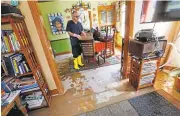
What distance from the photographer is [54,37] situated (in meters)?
3.97

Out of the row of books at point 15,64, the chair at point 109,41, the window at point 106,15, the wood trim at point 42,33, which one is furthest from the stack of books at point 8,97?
the window at point 106,15

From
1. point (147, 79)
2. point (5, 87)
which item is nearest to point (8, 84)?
point (5, 87)

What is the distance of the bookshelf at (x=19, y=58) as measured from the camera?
129 cm

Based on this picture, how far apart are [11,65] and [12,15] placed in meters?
0.60

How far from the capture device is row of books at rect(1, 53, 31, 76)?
139 centimetres

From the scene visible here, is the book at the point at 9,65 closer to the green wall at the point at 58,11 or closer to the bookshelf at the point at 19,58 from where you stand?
the bookshelf at the point at 19,58

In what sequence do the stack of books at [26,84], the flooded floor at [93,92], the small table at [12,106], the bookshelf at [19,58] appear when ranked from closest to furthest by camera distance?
the small table at [12,106], the bookshelf at [19,58], the stack of books at [26,84], the flooded floor at [93,92]

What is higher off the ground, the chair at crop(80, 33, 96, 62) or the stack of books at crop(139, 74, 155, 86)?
the chair at crop(80, 33, 96, 62)

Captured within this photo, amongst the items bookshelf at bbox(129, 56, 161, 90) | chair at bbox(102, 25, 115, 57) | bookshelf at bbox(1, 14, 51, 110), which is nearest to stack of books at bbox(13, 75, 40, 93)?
bookshelf at bbox(1, 14, 51, 110)

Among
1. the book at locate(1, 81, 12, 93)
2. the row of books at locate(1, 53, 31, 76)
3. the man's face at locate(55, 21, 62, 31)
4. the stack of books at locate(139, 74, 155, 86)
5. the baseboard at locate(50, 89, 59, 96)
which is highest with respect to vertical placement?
the man's face at locate(55, 21, 62, 31)

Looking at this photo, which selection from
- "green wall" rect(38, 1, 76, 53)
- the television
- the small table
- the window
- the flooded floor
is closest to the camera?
the television

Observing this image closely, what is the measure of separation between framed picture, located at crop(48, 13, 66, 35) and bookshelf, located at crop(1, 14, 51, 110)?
2.45m

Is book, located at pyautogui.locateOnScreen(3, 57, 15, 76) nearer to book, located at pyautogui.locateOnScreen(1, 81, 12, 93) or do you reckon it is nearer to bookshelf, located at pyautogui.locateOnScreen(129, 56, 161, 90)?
book, located at pyautogui.locateOnScreen(1, 81, 12, 93)

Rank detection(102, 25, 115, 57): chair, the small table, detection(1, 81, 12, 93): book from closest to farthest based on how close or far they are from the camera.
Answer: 1. the small table
2. detection(1, 81, 12, 93): book
3. detection(102, 25, 115, 57): chair
